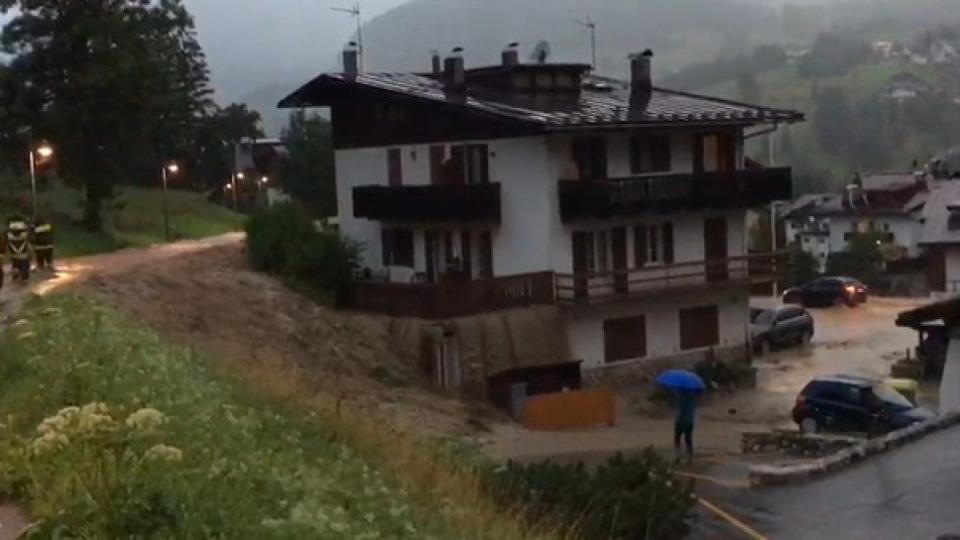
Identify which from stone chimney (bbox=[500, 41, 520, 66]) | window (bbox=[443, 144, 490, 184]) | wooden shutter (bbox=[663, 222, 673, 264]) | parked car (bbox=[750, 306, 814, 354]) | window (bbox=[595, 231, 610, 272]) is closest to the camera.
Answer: window (bbox=[443, 144, 490, 184])

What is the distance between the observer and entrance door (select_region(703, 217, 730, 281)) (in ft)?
137

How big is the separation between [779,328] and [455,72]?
49.5 feet

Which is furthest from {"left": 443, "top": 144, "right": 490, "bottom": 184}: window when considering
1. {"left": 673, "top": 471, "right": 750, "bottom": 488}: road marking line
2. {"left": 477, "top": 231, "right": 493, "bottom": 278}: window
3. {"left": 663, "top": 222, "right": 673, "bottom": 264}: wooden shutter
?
{"left": 673, "top": 471, "right": 750, "bottom": 488}: road marking line

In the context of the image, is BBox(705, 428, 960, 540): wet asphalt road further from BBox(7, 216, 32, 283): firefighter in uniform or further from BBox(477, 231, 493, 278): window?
BBox(477, 231, 493, 278): window

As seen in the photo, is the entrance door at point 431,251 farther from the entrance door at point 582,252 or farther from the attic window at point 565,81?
the attic window at point 565,81

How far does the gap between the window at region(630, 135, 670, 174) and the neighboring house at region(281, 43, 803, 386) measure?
44mm

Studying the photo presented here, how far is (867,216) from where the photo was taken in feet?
299

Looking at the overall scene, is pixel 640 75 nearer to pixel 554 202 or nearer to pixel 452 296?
pixel 554 202

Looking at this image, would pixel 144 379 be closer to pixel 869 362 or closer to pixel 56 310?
pixel 56 310

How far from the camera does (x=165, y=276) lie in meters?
34.3

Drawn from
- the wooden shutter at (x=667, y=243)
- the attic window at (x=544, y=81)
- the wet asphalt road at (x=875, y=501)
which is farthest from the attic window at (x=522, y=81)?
the wet asphalt road at (x=875, y=501)

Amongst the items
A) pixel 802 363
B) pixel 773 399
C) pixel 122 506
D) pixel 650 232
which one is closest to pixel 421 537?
pixel 122 506

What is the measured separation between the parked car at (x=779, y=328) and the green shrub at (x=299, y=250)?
1539 cm

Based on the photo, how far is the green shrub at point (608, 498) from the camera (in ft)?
46.5
